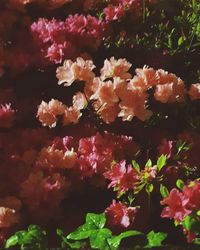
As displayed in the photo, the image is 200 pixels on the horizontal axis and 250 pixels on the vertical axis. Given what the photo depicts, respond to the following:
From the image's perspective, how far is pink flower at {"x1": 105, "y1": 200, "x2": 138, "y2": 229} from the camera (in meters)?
2.34

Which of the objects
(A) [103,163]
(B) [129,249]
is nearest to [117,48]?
(A) [103,163]

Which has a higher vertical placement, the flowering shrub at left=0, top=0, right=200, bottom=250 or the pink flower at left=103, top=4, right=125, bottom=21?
the pink flower at left=103, top=4, right=125, bottom=21

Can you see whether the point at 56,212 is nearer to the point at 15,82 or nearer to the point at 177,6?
the point at 15,82

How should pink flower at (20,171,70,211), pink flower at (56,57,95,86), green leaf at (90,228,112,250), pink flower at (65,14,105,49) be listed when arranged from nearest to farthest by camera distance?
1. green leaf at (90,228,112,250)
2. pink flower at (20,171,70,211)
3. pink flower at (56,57,95,86)
4. pink flower at (65,14,105,49)

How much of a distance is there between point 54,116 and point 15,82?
58 centimetres

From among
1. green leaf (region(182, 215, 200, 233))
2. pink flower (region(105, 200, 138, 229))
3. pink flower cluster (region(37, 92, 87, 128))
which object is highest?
pink flower cluster (region(37, 92, 87, 128))

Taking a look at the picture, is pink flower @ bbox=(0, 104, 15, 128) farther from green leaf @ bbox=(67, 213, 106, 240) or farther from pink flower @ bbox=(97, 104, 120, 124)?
green leaf @ bbox=(67, 213, 106, 240)

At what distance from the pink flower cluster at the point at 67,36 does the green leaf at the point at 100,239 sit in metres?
1.35

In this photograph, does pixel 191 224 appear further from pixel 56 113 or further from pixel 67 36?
pixel 67 36

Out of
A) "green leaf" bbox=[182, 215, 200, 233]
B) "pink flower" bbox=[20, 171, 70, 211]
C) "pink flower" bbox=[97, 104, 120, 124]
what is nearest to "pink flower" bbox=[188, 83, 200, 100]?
"pink flower" bbox=[97, 104, 120, 124]

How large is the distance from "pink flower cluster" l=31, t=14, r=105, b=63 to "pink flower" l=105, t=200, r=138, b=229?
1.08 meters

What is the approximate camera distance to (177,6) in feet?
13.4

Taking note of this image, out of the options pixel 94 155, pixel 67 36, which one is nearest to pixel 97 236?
pixel 94 155

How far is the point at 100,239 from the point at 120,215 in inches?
13.3
